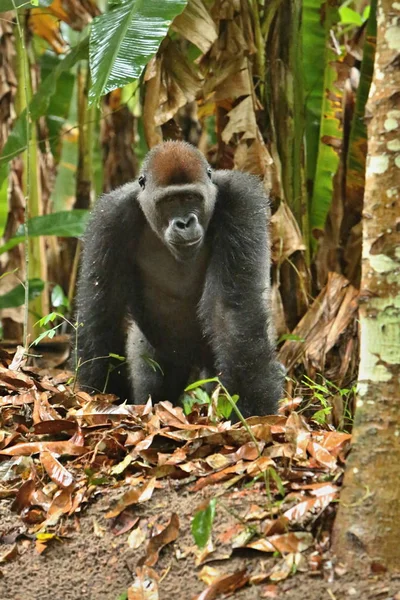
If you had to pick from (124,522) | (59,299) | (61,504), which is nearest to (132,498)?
(124,522)

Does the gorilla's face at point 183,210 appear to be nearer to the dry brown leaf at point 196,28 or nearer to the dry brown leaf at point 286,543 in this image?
the dry brown leaf at point 196,28

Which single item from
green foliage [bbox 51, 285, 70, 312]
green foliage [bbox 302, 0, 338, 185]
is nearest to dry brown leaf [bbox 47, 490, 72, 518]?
green foliage [bbox 302, 0, 338, 185]

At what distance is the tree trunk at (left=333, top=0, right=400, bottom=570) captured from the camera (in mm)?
2793

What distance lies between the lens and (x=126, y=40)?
5328 millimetres

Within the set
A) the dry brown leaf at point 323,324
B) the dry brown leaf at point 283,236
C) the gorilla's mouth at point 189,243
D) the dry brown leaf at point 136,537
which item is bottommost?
the dry brown leaf at point 136,537

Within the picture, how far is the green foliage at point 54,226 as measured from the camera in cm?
741

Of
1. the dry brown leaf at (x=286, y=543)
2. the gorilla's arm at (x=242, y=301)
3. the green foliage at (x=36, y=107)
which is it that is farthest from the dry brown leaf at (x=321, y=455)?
the green foliage at (x=36, y=107)

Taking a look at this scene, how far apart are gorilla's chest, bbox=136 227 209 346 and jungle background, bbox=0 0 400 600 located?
0.76m

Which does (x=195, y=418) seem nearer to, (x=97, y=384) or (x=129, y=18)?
(x=97, y=384)

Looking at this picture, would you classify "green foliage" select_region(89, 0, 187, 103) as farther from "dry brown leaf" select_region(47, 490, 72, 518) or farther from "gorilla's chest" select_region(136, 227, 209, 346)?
"dry brown leaf" select_region(47, 490, 72, 518)

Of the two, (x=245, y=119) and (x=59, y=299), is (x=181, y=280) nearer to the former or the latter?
(x=245, y=119)

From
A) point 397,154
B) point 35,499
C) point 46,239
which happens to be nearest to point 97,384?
point 35,499

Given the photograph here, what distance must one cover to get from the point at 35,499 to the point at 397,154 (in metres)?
2.05

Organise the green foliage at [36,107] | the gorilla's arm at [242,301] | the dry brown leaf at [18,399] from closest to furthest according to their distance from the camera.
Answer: the dry brown leaf at [18,399] < the gorilla's arm at [242,301] < the green foliage at [36,107]
